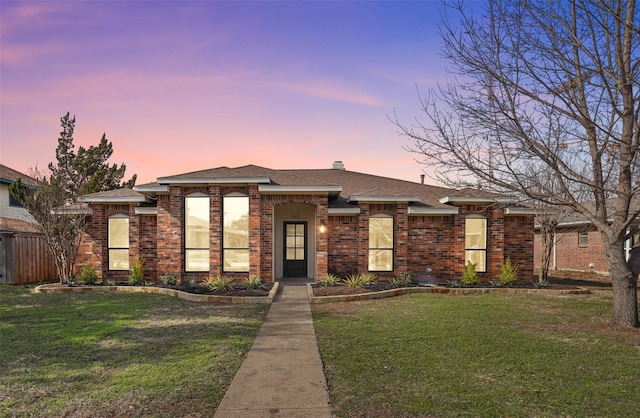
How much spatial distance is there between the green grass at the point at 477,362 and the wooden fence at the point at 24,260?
14098 millimetres

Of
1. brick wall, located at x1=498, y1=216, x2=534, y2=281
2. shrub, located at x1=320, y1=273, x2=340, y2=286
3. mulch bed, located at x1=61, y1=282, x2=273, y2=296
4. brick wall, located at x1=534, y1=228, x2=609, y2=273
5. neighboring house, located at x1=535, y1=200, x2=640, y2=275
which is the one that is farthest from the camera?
brick wall, located at x1=534, y1=228, x2=609, y2=273

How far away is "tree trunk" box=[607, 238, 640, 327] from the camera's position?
7.60m

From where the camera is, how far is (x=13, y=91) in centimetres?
1200

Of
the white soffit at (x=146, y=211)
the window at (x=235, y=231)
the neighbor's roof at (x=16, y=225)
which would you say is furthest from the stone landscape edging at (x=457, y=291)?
the neighbor's roof at (x=16, y=225)

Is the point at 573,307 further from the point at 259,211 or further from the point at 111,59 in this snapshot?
the point at 111,59

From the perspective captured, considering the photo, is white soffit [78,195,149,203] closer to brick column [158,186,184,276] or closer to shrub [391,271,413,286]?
brick column [158,186,184,276]

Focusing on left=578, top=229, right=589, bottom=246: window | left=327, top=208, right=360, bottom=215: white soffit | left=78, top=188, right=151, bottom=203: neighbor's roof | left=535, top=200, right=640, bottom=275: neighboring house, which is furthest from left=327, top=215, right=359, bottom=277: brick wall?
left=578, top=229, right=589, bottom=246: window

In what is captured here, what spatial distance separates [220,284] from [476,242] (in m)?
9.52

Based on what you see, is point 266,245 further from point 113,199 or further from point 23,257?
point 23,257

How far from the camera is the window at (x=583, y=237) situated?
19453 mm

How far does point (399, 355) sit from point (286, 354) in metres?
1.77

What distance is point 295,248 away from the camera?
1518 centimetres

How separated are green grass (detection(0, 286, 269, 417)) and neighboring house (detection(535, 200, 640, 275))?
17557 mm

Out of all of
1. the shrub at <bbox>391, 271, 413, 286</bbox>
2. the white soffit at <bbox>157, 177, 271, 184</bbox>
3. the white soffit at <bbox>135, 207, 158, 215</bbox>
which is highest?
the white soffit at <bbox>157, 177, 271, 184</bbox>
